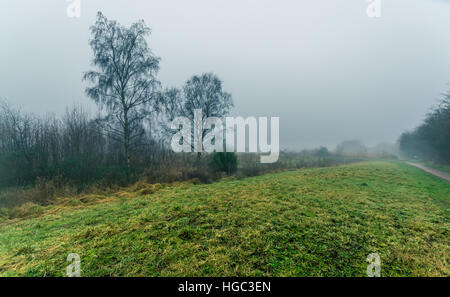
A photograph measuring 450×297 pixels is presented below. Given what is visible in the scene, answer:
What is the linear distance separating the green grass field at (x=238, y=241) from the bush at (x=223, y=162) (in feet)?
24.0

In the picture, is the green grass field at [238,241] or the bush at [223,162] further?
the bush at [223,162]

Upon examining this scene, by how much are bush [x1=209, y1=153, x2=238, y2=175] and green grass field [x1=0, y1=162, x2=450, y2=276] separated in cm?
733

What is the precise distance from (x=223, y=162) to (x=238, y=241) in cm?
908

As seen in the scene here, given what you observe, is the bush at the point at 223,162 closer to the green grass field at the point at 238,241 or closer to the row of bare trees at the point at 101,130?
the row of bare trees at the point at 101,130

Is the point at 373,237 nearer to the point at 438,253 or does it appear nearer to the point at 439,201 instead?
the point at 438,253

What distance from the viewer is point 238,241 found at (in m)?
2.37

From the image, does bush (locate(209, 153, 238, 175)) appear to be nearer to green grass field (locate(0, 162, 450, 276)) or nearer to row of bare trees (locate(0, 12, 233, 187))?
row of bare trees (locate(0, 12, 233, 187))

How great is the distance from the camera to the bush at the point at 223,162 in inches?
450

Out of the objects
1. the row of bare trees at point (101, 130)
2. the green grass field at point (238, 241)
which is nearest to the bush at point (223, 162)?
the row of bare trees at point (101, 130)

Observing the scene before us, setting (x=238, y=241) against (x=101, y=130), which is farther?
(x=101, y=130)

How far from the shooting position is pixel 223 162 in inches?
450

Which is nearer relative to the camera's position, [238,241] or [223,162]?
[238,241]

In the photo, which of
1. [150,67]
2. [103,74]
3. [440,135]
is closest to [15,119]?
[103,74]

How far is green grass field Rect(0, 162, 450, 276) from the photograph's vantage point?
1.93m
